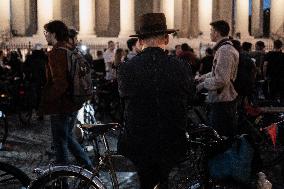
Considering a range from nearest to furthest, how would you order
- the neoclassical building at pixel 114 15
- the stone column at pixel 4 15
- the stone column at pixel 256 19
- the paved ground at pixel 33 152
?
the paved ground at pixel 33 152 < the neoclassical building at pixel 114 15 < the stone column at pixel 4 15 < the stone column at pixel 256 19

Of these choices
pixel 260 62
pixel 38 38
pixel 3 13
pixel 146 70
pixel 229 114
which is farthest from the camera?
pixel 3 13

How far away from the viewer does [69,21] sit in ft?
149

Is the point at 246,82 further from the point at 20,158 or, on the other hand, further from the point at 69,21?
the point at 69,21

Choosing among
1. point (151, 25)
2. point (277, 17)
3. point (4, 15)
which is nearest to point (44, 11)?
point (4, 15)

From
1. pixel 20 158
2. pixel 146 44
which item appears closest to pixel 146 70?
pixel 146 44

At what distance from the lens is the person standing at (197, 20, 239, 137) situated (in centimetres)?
813

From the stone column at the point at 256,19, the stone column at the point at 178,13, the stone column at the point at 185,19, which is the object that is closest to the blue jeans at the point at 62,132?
the stone column at the point at 178,13

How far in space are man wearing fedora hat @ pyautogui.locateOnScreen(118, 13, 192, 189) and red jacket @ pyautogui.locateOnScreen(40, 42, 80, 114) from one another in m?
2.66

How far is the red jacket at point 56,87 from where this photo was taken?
7.28 m

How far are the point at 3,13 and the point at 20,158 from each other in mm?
35118

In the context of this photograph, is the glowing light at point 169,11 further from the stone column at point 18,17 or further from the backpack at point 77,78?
the backpack at point 77,78

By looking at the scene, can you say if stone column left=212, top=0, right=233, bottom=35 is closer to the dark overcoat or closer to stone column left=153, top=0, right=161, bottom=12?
stone column left=153, top=0, right=161, bottom=12

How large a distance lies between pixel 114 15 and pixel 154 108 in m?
42.4

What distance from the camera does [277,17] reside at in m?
46.4
